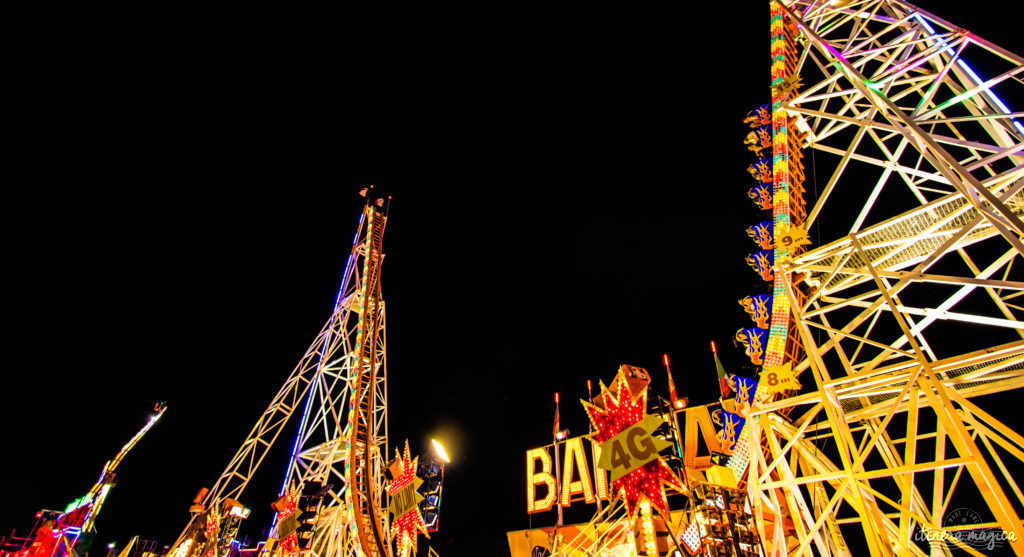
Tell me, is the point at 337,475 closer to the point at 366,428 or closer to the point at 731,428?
the point at 366,428

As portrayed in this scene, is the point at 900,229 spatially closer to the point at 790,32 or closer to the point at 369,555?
the point at 790,32

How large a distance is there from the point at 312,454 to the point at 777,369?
14741mm

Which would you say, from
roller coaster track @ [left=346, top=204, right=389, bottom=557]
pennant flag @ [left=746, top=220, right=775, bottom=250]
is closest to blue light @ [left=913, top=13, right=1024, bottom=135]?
pennant flag @ [left=746, top=220, right=775, bottom=250]

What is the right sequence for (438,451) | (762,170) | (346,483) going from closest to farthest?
1. (762,170)
2. (346,483)
3. (438,451)

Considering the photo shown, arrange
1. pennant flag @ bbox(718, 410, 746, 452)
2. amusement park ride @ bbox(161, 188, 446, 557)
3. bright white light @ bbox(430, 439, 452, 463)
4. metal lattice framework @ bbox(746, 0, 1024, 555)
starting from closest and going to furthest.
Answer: metal lattice framework @ bbox(746, 0, 1024, 555) < pennant flag @ bbox(718, 410, 746, 452) < amusement park ride @ bbox(161, 188, 446, 557) < bright white light @ bbox(430, 439, 452, 463)

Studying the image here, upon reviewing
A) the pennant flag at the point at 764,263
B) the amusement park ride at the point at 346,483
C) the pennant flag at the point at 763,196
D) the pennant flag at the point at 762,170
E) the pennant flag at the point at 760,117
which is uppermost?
the pennant flag at the point at 760,117

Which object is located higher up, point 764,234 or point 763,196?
point 763,196

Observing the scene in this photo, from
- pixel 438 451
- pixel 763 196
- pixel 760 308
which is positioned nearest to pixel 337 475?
pixel 438 451

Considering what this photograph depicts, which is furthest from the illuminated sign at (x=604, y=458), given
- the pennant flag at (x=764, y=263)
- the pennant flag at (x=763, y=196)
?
the pennant flag at (x=763, y=196)

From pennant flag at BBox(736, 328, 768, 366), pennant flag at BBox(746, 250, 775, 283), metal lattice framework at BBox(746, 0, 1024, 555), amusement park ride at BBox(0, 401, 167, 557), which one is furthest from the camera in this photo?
amusement park ride at BBox(0, 401, 167, 557)

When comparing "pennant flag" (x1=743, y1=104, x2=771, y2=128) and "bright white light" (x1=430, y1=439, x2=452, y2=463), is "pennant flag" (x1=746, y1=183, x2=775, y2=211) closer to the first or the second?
"pennant flag" (x1=743, y1=104, x2=771, y2=128)

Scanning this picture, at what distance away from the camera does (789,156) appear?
38.1ft

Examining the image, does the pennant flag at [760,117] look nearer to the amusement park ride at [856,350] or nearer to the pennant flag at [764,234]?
the amusement park ride at [856,350]

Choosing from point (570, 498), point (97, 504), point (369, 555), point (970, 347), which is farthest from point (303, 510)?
point (97, 504)
